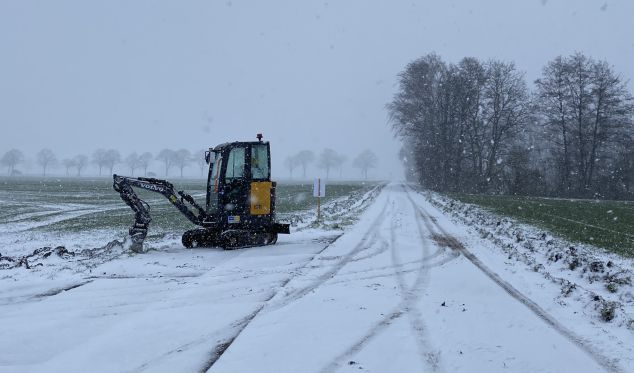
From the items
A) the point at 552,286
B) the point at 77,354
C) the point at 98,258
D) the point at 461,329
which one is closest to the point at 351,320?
the point at 461,329

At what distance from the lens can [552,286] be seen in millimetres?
7484

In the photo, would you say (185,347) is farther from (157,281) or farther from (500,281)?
(500,281)

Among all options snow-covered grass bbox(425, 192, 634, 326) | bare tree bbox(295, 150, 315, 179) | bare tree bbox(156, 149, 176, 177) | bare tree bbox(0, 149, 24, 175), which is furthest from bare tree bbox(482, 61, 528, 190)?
bare tree bbox(0, 149, 24, 175)

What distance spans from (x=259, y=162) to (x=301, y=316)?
6452 mm

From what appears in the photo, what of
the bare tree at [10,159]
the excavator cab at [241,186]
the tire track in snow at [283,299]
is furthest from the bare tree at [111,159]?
the tire track in snow at [283,299]

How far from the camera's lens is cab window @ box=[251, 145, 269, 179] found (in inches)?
452

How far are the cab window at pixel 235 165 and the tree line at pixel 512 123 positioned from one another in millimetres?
38861

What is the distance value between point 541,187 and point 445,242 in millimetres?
37073

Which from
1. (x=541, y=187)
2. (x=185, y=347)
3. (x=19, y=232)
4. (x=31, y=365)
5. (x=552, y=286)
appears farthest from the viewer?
(x=541, y=187)

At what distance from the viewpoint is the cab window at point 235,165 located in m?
11.3

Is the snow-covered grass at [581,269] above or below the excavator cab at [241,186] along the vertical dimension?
below

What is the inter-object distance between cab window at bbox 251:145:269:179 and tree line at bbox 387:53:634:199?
126ft

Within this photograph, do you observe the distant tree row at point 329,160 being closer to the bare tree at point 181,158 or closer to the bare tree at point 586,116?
the bare tree at point 181,158

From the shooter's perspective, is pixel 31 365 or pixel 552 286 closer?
pixel 31 365
